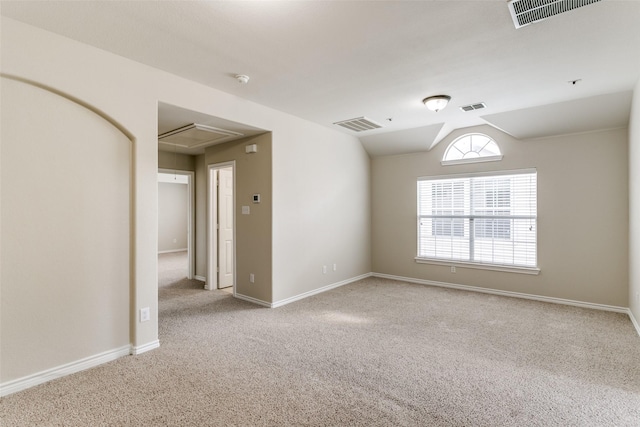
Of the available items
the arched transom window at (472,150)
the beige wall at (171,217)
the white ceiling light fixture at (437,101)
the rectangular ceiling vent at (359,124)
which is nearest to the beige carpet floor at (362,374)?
the arched transom window at (472,150)

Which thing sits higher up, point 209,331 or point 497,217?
point 497,217

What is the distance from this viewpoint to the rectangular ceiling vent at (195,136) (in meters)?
4.19

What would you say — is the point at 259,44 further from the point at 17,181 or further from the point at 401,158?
the point at 401,158

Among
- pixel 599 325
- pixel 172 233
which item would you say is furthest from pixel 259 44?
pixel 172 233

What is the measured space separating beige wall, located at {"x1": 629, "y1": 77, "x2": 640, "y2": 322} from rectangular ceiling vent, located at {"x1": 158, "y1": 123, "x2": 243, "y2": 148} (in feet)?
15.2

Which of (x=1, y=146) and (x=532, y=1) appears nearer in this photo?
(x=532, y=1)

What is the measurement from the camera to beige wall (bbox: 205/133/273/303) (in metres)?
4.50

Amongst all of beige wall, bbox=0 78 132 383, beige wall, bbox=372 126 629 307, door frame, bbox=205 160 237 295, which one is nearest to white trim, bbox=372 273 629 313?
beige wall, bbox=372 126 629 307

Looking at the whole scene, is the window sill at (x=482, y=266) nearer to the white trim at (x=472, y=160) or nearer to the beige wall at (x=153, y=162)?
the beige wall at (x=153, y=162)

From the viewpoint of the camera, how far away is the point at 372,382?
2.51 m

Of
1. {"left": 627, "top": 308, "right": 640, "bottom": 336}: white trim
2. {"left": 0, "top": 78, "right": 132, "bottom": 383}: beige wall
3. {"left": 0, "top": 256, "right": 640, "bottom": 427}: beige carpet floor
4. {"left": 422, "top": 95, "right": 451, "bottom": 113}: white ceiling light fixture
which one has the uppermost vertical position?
{"left": 422, "top": 95, "right": 451, "bottom": 113}: white ceiling light fixture

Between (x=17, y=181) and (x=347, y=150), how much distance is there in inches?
179

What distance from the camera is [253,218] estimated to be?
4691 mm

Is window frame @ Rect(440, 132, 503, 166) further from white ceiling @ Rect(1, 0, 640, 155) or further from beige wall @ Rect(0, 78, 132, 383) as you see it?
beige wall @ Rect(0, 78, 132, 383)
